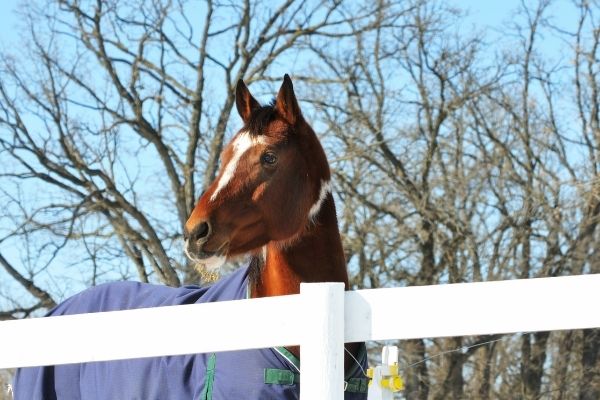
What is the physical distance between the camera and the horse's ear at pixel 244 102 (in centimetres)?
462

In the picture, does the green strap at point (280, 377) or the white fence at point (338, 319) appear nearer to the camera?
the white fence at point (338, 319)

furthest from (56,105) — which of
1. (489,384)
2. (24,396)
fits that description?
(24,396)

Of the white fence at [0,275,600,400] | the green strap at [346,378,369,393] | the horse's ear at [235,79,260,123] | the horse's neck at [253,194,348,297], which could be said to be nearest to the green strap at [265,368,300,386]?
the green strap at [346,378,369,393]

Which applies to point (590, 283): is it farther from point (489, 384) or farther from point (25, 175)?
point (25, 175)

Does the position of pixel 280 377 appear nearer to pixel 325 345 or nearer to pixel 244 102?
pixel 325 345

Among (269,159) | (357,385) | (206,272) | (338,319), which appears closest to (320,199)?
(269,159)

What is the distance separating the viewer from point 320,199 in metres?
4.32

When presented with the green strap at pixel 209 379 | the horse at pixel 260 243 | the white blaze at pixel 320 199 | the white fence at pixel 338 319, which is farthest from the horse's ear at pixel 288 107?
the white fence at pixel 338 319

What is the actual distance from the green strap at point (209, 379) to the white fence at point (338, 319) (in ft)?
2.91

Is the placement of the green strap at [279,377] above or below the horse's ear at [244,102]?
below

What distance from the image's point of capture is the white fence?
2.76 meters

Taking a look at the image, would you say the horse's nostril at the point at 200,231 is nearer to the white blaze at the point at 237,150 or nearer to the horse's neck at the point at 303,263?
the white blaze at the point at 237,150

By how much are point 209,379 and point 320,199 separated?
878mm

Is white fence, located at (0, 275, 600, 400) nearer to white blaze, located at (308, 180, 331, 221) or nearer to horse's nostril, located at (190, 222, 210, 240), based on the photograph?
horse's nostril, located at (190, 222, 210, 240)
